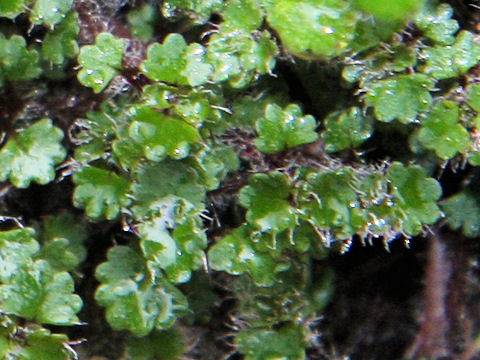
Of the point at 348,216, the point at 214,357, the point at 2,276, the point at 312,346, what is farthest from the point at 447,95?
the point at 2,276

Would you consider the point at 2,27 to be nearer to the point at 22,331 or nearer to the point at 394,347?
the point at 22,331

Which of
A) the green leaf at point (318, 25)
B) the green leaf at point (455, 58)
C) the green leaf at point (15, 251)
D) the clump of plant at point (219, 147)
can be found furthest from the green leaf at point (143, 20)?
the green leaf at point (455, 58)

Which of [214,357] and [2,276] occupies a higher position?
[2,276]

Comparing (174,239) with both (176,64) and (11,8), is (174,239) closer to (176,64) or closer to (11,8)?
(176,64)

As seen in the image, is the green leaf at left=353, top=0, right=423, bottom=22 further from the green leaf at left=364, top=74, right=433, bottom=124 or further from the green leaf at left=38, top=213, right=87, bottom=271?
the green leaf at left=38, top=213, right=87, bottom=271

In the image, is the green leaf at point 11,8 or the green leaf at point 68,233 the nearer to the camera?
the green leaf at point 11,8

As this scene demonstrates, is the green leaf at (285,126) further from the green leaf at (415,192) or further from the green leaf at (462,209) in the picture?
the green leaf at (462,209)
